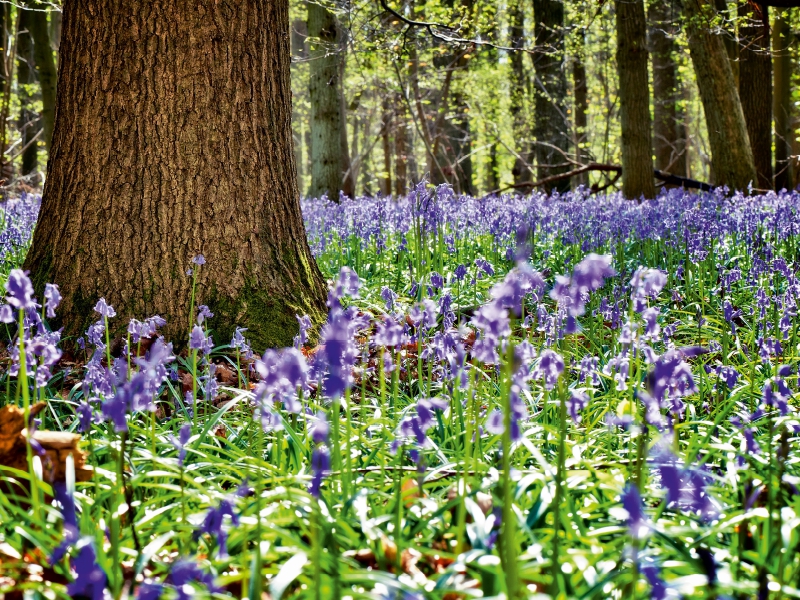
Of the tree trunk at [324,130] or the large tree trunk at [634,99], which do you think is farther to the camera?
the tree trunk at [324,130]

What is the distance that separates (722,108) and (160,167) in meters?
8.74

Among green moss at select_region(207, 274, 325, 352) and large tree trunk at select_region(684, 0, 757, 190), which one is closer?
green moss at select_region(207, 274, 325, 352)

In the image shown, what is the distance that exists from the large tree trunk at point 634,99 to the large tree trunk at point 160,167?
738cm

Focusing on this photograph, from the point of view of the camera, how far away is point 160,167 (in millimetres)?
3816

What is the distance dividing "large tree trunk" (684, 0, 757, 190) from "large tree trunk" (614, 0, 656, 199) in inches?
29.4

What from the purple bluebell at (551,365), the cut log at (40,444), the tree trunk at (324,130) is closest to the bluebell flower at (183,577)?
the cut log at (40,444)

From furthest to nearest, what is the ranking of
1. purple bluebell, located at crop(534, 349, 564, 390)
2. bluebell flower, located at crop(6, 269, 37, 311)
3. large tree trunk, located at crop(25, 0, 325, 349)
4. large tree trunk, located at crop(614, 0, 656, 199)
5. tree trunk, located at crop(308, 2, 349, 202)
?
tree trunk, located at crop(308, 2, 349, 202) < large tree trunk, located at crop(614, 0, 656, 199) < large tree trunk, located at crop(25, 0, 325, 349) < purple bluebell, located at crop(534, 349, 564, 390) < bluebell flower, located at crop(6, 269, 37, 311)

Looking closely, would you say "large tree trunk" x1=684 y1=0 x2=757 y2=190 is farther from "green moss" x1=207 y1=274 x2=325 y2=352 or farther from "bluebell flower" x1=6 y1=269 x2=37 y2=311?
"bluebell flower" x1=6 y1=269 x2=37 y2=311

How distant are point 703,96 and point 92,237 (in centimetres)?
914

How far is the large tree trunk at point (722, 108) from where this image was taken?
10.2 metres

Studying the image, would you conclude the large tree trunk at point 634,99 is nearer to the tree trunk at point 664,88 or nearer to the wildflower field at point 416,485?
the tree trunk at point 664,88

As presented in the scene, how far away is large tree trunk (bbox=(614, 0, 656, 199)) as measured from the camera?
10047 millimetres

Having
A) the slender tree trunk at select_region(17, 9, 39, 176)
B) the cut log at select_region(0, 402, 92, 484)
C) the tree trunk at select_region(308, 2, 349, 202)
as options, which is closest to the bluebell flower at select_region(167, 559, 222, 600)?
the cut log at select_region(0, 402, 92, 484)

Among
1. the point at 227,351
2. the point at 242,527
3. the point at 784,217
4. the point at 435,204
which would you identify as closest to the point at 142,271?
the point at 227,351
